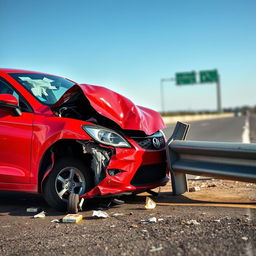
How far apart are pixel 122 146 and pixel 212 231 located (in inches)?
56.6

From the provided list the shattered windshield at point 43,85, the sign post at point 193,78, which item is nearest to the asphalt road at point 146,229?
the shattered windshield at point 43,85

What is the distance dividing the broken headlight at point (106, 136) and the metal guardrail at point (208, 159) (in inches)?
28.8

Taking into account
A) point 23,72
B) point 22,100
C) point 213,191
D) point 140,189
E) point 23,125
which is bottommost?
point 213,191

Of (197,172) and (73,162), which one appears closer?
(73,162)

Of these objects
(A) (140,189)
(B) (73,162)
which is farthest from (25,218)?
(A) (140,189)

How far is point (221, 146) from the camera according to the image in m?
4.30

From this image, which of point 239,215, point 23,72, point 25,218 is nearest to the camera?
point 239,215

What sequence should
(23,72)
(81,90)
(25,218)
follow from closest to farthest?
(25,218) → (81,90) → (23,72)

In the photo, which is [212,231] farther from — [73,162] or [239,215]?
[73,162]

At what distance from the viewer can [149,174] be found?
4.44m

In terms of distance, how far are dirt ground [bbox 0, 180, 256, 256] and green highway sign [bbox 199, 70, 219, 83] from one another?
56.7m

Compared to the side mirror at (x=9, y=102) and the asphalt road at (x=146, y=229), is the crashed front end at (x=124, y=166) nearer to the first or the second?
the asphalt road at (x=146, y=229)

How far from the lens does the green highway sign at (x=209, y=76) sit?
197ft

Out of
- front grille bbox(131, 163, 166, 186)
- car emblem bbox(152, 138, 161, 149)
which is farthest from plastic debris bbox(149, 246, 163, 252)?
car emblem bbox(152, 138, 161, 149)
